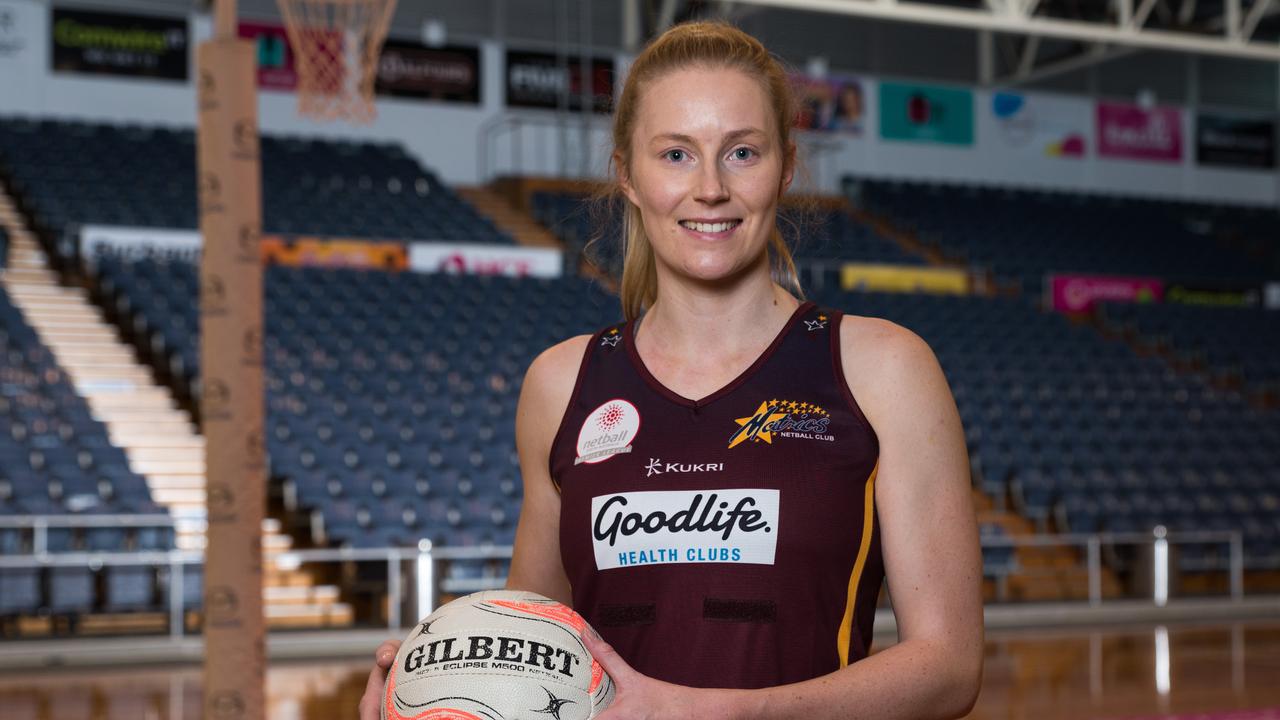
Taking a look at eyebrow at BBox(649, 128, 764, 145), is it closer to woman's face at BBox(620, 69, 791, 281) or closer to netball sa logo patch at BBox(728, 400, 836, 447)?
woman's face at BBox(620, 69, 791, 281)

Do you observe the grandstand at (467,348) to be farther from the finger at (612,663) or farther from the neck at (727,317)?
the finger at (612,663)

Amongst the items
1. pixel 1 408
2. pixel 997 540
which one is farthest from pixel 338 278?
pixel 997 540

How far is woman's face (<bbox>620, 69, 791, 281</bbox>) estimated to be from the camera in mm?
Result: 1482

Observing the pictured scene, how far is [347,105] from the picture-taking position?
440 inches

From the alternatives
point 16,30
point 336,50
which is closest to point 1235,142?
point 336,50

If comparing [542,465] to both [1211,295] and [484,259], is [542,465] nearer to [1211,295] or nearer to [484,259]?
[484,259]

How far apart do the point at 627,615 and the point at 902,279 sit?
50.2 feet

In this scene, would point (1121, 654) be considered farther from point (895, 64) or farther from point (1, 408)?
point (895, 64)

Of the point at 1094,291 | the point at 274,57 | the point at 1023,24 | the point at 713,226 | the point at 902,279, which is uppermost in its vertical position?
the point at 274,57

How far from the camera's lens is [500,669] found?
1.42 m

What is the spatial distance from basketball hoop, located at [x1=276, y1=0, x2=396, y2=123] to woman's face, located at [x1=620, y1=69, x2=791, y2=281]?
6.99m

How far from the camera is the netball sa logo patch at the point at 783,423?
4.87ft

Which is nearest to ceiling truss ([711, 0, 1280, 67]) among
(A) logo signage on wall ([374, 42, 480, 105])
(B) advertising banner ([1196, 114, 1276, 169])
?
(A) logo signage on wall ([374, 42, 480, 105])

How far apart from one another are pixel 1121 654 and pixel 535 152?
1064cm
